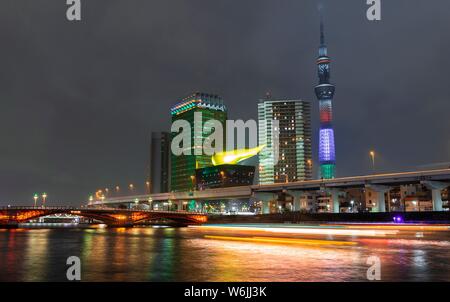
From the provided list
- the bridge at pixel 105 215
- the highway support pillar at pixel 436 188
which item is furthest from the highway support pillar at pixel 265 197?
the highway support pillar at pixel 436 188

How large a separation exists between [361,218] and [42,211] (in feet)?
253

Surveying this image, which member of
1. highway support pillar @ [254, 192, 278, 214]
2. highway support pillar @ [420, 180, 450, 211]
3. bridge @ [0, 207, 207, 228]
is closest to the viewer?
highway support pillar @ [420, 180, 450, 211]

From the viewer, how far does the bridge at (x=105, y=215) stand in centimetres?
10294

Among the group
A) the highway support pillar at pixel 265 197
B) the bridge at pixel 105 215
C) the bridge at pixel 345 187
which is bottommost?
the bridge at pixel 105 215

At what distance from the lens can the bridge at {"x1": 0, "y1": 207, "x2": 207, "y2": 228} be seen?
338ft

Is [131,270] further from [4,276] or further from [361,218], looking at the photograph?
[361,218]

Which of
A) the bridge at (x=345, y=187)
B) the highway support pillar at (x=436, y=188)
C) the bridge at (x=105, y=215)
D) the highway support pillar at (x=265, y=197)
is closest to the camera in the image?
the highway support pillar at (x=436, y=188)

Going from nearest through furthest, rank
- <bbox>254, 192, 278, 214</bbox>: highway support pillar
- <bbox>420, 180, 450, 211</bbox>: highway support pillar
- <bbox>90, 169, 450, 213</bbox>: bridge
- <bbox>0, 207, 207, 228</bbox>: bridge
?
1. <bbox>420, 180, 450, 211</bbox>: highway support pillar
2. <bbox>90, 169, 450, 213</bbox>: bridge
3. <bbox>0, 207, 207, 228</bbox>: bridge
4. <bbox>254, 192, 278, 214</bbox>: highway support pillar

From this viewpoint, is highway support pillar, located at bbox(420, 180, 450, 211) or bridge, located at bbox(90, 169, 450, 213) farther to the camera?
bridge, located at bbox(90, 169, 450, 213)

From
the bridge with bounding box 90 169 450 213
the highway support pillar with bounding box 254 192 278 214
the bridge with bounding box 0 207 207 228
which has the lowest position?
the bridge with bounding box 0 207 207 228

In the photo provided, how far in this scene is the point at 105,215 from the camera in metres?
109

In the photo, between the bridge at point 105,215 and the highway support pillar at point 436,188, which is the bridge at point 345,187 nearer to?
the highway support pillar at point 436,188

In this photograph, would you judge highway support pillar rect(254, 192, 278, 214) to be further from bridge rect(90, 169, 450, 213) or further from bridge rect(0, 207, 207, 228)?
bridge rect(0, 207, 207, 228)

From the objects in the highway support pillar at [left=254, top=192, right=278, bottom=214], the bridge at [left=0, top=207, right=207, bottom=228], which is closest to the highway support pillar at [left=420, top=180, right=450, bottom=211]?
the highway support pillar at [left=254, top=192, right=278, bottom=214]
